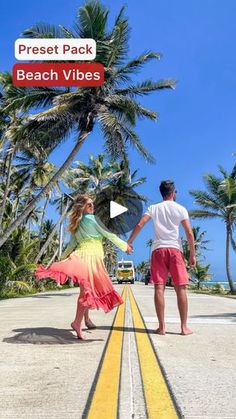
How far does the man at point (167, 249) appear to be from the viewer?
6.63 meters

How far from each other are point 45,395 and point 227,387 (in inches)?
53.0

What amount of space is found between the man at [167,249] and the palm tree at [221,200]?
3112cm

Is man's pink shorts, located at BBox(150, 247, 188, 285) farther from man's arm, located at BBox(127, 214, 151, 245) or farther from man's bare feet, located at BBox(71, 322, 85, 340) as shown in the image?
man's bare feet, located at BBox(71, 322, 85, 340)

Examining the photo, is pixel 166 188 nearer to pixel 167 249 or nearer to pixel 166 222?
pixel 166 222

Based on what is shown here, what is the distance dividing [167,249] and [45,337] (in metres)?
1.86

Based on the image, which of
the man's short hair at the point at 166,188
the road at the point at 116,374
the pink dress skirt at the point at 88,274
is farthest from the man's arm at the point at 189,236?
the pink dress skirt at the point at 88,274

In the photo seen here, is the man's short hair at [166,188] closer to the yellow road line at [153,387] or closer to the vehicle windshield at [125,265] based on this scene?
the yellow road line at [153,387]

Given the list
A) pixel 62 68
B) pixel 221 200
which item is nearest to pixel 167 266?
pixel 62 68

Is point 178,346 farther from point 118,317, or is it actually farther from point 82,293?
point 118,317

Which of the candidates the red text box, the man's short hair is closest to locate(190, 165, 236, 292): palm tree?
the red text box

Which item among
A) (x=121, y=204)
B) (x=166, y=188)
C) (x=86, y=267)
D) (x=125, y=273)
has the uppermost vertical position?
(x=121, y=204)

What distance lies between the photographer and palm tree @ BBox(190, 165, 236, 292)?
124ft

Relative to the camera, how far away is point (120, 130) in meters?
23.4

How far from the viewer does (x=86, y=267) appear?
6.14 metres
